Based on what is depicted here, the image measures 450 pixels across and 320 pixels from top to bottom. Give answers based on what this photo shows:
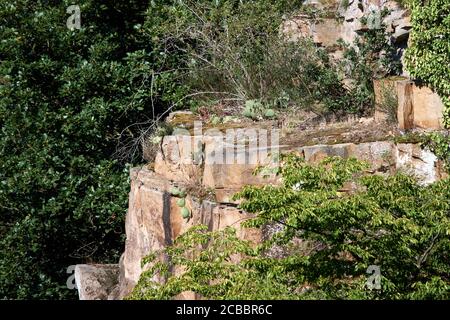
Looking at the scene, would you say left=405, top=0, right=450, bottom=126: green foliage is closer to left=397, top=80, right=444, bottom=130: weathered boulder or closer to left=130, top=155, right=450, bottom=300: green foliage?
left=397, top=80, right=444, bottom=130: weathered boulder

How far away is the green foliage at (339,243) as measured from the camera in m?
10.4

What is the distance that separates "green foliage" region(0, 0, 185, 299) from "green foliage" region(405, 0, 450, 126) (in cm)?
561

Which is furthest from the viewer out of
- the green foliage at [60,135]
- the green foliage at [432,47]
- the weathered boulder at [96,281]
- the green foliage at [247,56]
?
the green foliage at [60,135]

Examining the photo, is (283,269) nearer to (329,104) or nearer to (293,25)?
(329,104)

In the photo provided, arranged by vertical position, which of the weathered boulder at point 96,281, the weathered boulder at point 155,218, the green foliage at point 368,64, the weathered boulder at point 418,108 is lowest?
the weathered boulder at point 96,281

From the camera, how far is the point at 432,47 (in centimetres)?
1373

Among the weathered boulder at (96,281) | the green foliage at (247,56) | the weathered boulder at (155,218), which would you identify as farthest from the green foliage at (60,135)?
the weathered boulder at (155,218)

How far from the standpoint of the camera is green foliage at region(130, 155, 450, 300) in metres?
10.4

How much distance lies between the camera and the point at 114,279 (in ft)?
56.3

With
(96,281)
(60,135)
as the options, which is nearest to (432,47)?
(96,281)

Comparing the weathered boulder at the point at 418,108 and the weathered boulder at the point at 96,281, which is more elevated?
the weathered boulder at the point at 418,108

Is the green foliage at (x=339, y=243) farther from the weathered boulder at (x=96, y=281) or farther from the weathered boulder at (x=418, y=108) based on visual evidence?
the weathered boulder at (x=96, y=281)

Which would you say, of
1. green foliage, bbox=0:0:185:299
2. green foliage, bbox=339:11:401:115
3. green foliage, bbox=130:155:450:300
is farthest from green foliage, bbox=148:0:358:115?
green foliage, bbox=130:155:450:300

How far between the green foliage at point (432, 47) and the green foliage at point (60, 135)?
5.61 meters
